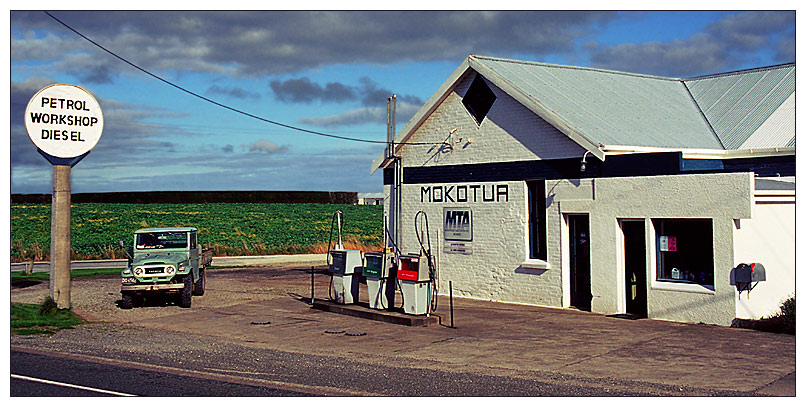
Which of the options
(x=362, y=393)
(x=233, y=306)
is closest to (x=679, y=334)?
(x=362, y=393)

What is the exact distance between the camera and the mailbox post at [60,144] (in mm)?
17297

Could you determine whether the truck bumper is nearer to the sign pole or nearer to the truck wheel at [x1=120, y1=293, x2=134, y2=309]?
the truck wheel at [x1=120, y1=293, x2=134, y2=309]

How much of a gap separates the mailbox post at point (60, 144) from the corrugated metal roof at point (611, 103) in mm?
9941

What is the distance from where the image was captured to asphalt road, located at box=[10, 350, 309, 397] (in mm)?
9281

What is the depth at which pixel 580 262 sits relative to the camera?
Result: 18.4 meters

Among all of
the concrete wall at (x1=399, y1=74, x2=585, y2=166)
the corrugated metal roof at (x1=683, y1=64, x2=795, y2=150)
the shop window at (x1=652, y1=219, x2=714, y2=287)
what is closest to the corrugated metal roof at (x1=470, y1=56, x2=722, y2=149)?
the corrugated metal roof at (x1=683, y1=64, x2=795, y2=150)

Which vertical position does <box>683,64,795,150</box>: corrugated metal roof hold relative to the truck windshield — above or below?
above

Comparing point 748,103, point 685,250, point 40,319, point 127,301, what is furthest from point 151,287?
point 748,103

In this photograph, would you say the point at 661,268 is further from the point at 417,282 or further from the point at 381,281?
the point at 381,281

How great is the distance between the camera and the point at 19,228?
163 feet

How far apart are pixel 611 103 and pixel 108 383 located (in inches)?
599

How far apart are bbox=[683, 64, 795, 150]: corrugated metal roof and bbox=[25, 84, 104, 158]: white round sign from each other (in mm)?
16162

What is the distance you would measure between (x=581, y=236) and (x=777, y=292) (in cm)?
456

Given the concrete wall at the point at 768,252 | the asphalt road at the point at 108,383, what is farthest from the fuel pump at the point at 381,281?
the concrete wall at the point at 768,252
